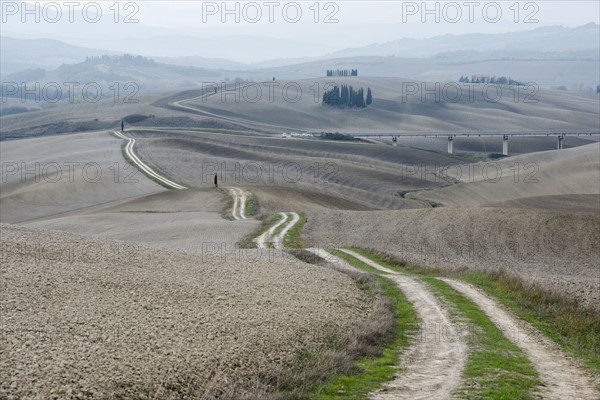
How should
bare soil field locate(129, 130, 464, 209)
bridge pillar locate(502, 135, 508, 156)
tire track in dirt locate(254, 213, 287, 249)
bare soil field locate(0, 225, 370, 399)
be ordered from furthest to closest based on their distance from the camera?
1. bridge pillar locate(502, 135, 508, 156)
2. bare soil field locate(129, 130, 464, 209)
3. tire track in dirt locate(254, 213, 287, 249)
4. bare soil field locate(0, 225, 370, 399)

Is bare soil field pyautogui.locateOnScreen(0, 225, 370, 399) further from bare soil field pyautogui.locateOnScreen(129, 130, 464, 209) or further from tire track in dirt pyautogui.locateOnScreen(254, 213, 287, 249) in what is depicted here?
bare soil field pyautogui.locateOnScreen(129, 130, 464, 209)

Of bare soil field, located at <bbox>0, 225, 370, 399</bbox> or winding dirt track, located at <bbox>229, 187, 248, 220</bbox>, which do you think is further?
winding dirt track, located at <bbox>229, 187, 248, 220</bbox>

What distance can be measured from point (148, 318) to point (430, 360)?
19.7 feet

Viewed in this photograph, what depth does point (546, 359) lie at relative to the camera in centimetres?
1891

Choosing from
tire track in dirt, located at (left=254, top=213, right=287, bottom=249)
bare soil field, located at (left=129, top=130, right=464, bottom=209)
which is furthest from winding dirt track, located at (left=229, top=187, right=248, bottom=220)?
tire track in dirt, located at (left=254, top=213, right=287, bottom=249)

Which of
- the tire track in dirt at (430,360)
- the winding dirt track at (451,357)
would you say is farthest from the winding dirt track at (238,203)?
the tire track in dirt at (430,360)

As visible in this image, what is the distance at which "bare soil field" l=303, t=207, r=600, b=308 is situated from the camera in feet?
133

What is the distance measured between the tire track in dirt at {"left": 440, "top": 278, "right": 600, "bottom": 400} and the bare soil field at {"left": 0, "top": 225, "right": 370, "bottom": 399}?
3647 mm

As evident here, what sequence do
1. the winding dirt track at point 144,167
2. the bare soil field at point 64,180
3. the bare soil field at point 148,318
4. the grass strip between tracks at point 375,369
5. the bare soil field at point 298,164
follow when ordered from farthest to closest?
the bare soil field at point 298,164 < the winding dirt track at point 144,167 < the bare soil field at point 64,180 < the grass strip between tracks at point 375,369 < the bare soil field at point 148,318

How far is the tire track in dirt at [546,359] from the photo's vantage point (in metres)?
16.2

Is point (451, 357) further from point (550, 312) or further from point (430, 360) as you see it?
point (550, 312)

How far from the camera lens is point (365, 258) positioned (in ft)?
122

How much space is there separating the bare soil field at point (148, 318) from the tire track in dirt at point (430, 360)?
1.82 meters

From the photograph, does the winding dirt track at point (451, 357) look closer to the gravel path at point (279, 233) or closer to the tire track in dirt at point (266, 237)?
the tire track in dirt at point (266, 237)
